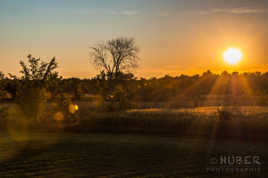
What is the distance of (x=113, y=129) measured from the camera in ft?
72.6

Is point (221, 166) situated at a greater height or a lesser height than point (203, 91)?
lesser

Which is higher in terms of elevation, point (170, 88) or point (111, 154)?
point (170, 88)

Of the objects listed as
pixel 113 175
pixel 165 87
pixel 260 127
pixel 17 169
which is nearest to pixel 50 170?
pixel 17 169

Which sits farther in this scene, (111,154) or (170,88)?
(170,88)

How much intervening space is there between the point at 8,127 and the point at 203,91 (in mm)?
46398

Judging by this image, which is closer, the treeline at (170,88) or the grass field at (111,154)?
the grass field at (111,154)

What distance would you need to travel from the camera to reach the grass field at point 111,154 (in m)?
10.7

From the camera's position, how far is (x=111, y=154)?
1403 centimetres

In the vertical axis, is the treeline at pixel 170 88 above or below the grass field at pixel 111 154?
above

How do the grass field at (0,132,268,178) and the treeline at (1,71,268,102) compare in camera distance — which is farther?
the treeline at (1,71,268,102)

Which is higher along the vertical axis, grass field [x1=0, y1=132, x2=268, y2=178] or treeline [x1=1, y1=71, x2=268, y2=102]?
treeline [x1=1, y1=71, x2=268, y2=102]

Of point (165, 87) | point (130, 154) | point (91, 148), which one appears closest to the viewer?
point (130, 154)

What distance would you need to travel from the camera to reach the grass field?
10727 mm

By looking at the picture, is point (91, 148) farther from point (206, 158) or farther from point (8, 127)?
point (8, 127)
